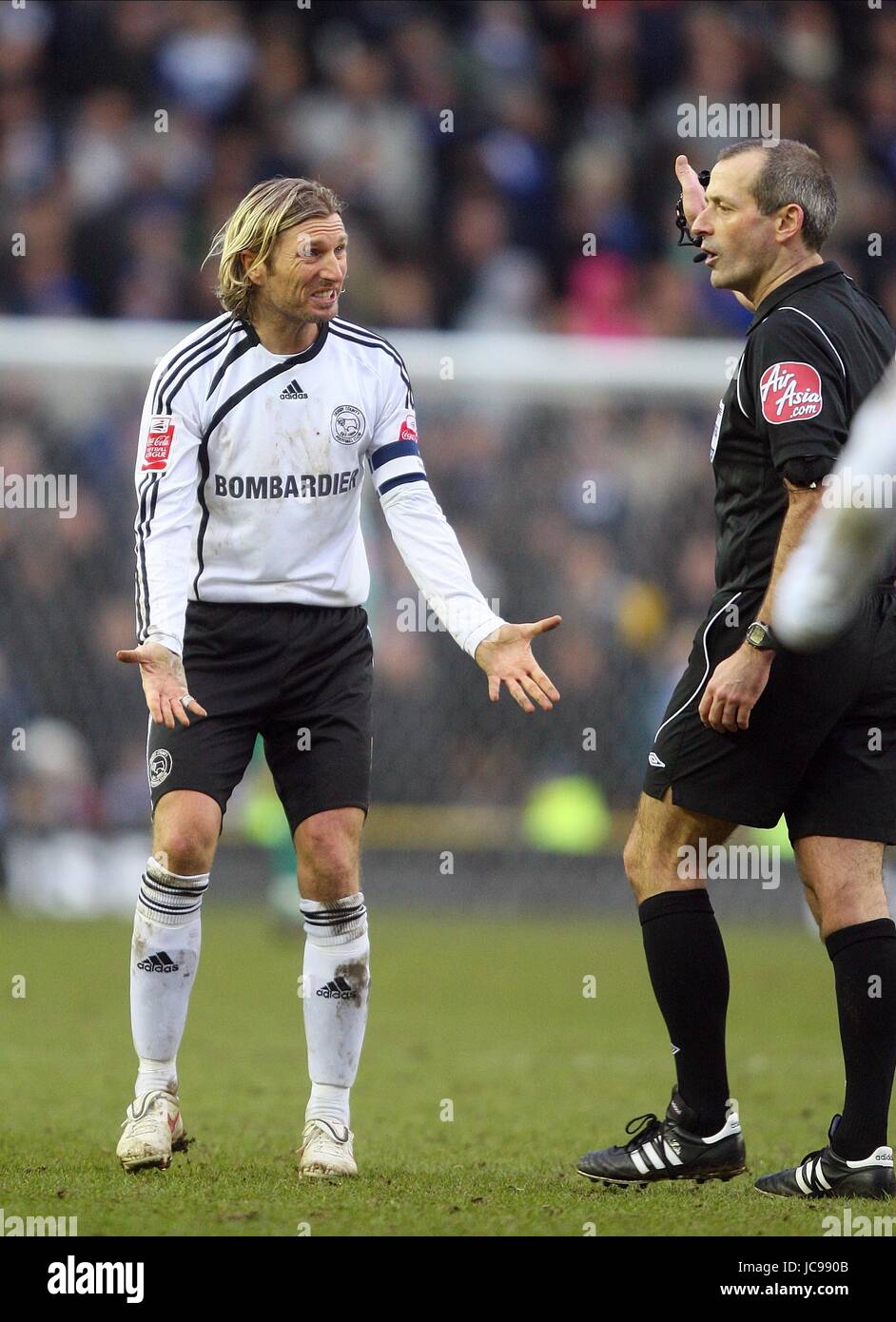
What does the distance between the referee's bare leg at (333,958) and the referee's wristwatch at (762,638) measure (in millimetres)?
1125

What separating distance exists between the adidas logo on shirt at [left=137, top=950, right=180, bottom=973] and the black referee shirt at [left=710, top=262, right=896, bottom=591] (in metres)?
1.61

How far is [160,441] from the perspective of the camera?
450cm

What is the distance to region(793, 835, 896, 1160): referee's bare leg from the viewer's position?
165 inches

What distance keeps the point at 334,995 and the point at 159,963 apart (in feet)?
1.43

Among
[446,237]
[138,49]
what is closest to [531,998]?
[446,237]

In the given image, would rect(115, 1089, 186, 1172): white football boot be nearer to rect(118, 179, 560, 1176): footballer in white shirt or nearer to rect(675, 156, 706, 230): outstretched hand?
rect(118, 179, 560, 1176): footballer in white shirt

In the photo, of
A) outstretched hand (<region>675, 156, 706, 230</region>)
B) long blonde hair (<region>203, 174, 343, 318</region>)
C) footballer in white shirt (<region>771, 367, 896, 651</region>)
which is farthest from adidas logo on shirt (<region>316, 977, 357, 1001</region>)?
outstretched hand (<region>675, 156, 706, 230</region>)

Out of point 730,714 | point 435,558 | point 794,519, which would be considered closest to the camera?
point 794,519

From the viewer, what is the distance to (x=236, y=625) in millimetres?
4641

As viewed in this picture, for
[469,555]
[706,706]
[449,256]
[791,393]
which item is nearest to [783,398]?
[791,393]

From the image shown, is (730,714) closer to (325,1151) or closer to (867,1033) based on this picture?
(867,1033)

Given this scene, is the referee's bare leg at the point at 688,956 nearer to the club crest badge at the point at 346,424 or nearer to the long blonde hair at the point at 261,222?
the club crest badge at the point at 346,424

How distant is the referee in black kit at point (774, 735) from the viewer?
4.14 metres

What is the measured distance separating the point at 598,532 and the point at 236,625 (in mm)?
7730
